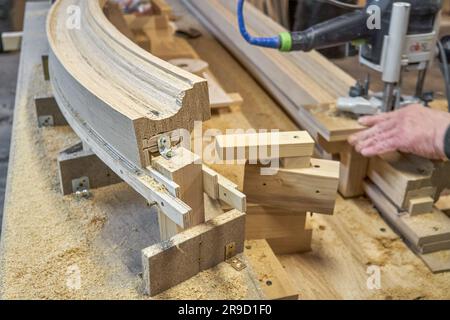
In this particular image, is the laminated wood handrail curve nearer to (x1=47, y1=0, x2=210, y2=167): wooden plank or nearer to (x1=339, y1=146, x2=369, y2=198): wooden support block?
(x1=47, y1=0, x2=210, y2=167): wooden plank

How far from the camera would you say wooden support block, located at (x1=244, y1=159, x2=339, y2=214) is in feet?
3.93

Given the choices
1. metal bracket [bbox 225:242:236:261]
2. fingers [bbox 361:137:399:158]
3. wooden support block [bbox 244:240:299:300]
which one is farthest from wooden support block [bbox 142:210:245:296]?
fingers [bbox 361:137:399:158]

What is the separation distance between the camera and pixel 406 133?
1.37 meters

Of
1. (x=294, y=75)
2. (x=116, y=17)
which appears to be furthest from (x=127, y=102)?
(x=116, y=17)

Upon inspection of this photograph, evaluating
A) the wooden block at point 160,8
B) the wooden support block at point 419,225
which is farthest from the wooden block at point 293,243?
the wooden block at point 160,8

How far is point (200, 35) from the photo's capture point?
10.0 ft

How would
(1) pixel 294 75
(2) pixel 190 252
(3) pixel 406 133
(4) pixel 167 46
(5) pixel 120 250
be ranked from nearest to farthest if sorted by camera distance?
(2) pixel 190 252 < (5) pixel 120 250 < (3) pixel 406 133 < (1) pixel 294 75 < (4) pixel 167 46

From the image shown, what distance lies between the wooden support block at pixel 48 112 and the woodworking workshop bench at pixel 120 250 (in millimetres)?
32

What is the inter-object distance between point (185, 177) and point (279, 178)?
0.33m

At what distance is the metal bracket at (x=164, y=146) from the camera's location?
38.8 inches

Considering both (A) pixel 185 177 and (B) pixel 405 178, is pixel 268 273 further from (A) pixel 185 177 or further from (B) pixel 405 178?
(B) pixel 405 178

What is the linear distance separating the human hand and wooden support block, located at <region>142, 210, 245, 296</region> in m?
0.63

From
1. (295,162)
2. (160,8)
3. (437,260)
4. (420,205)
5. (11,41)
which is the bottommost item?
(437,260)
